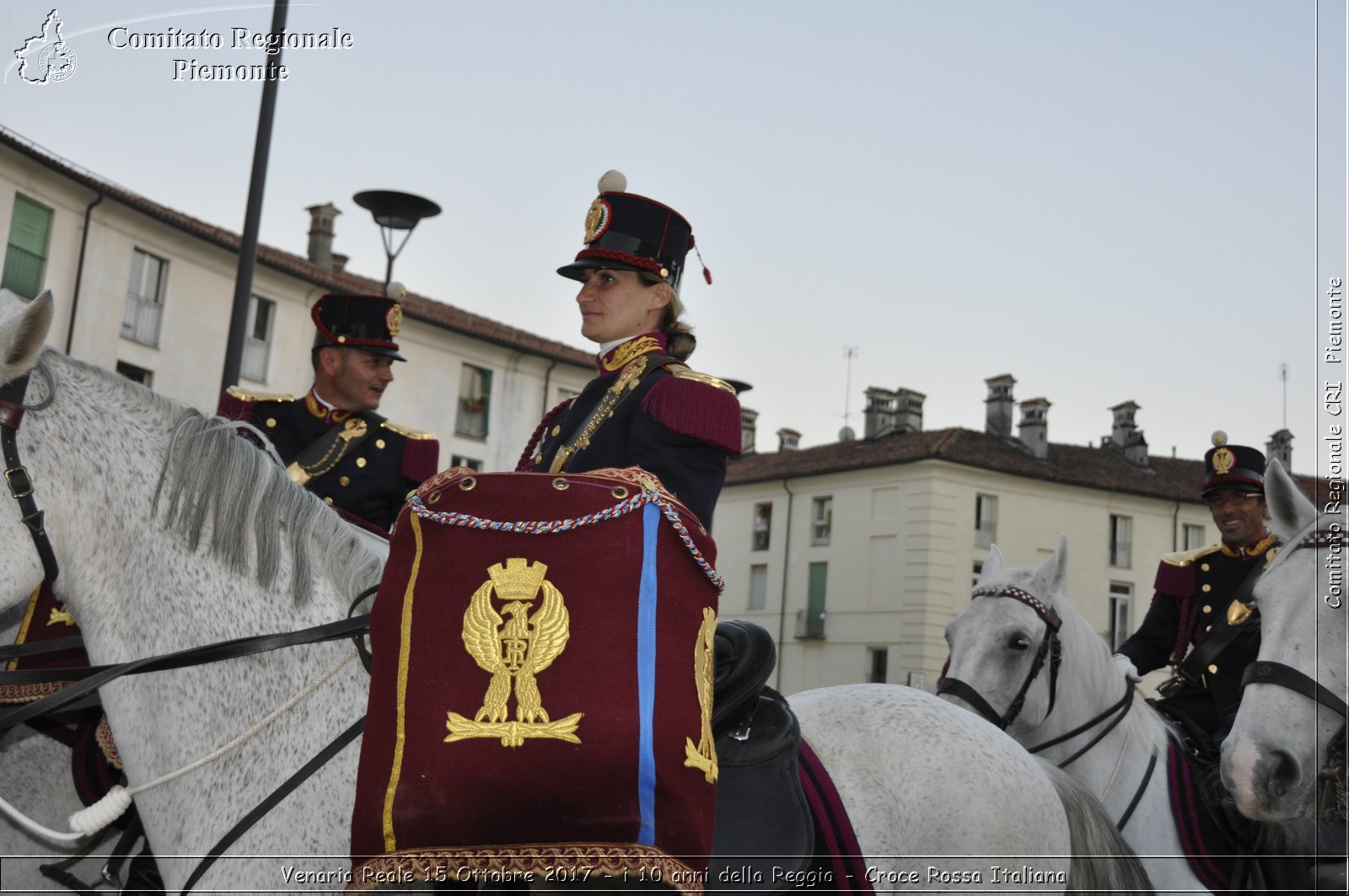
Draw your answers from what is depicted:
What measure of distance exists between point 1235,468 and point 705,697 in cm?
575

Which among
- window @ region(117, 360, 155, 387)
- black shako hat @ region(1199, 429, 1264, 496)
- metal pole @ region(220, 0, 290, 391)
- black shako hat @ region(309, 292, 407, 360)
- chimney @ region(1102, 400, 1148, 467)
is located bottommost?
black shako hat @ region(1199, 429, 1264, 496)

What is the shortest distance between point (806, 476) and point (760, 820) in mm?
50121

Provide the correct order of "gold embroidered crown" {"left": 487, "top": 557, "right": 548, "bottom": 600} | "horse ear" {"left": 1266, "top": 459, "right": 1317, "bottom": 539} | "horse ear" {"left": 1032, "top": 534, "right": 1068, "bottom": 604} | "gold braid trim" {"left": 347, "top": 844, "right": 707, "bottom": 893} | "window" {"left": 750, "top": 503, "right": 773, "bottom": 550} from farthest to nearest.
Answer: "window" {"left": 750, "top": 503, "right": 773, "bottom": 550} < "horse ear" {"left": 1032, "top": 534, "right": 1068, "bottom": 604} < "horse ear" {"left": 1266, "top": 459, "right": 1317, "bottom": 539} < "gold embroidered crown" {"left": 487, "top": 557, "right": 548, "bottom": 600} < "gold braid trim" {"left": 347, "top": 844, "right": 707, "bottom": 893}

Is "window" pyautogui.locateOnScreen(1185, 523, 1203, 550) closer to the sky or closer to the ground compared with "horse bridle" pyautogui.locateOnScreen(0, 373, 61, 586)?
closer to the sky

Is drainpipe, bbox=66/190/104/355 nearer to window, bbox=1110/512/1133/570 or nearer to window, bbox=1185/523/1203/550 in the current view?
window, bbox=1110/512/1133/570

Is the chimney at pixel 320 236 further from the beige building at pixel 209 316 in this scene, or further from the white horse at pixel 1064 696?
the white horse at pixel 1064 696

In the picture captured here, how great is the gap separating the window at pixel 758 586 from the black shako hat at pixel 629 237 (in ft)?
171

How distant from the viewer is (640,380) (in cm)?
357

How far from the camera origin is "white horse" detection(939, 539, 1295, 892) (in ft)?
22.2

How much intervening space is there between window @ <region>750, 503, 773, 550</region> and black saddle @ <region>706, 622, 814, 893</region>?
5191 cm

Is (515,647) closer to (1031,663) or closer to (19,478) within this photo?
(19,478)

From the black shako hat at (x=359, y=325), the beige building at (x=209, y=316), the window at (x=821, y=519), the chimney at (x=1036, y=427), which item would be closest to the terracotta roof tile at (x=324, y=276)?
the beige building at (x=209, y=316)

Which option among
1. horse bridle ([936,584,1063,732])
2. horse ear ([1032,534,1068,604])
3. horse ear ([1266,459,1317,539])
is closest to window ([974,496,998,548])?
horse ear ([1032,534,1068,604])

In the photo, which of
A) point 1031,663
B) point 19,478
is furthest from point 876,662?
point 19,478
